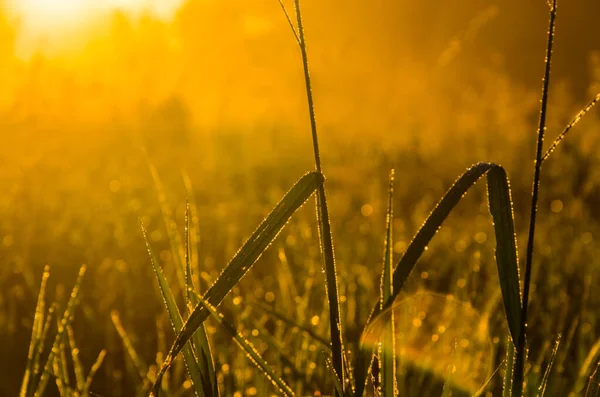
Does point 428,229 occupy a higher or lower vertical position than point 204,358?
higher

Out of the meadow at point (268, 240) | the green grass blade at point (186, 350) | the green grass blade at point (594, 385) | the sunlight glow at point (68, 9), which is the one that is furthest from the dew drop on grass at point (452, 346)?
the sunlight glow at point (68, 9)

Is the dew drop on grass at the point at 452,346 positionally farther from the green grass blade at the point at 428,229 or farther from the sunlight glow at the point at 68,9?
the sunlight glow at the point at 68,9

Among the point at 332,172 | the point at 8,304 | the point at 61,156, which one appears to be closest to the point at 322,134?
the point at 332,172

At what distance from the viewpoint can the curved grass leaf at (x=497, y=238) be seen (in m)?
0.54

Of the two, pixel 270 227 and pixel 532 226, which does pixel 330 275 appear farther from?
pixel 532 226

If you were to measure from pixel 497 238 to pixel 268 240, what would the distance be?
0.18 metres

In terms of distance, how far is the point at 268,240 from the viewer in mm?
554

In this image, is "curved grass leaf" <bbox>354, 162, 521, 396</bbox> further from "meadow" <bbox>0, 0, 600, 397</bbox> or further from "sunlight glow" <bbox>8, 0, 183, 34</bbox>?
"sunlight glow" <bbox>8, 0, 183, 34</bbox>

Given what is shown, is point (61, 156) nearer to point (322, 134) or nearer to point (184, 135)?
point (184, 135)

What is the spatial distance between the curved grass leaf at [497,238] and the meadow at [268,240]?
1cm

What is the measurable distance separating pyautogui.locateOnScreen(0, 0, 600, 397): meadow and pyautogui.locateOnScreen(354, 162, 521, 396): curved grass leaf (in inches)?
0.5

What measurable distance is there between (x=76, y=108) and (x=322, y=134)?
1682 millimetres

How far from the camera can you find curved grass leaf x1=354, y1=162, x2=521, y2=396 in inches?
21.1

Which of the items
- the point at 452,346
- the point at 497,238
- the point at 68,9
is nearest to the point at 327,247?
the point at 497,238
